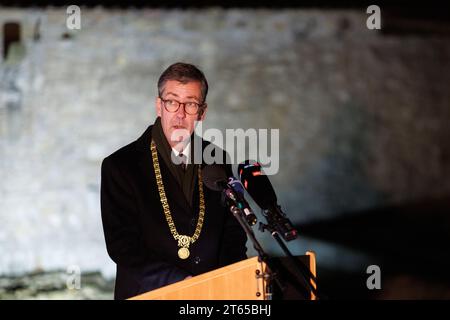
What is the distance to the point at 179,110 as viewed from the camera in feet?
11.2

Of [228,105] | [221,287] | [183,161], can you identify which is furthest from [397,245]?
[221,287]

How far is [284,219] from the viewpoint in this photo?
2605 mm

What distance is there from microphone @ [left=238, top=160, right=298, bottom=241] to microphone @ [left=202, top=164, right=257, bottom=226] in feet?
0.13

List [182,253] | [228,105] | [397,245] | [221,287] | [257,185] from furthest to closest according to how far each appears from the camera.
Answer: [397,245]
[228,105]
[182,253]
[257,185]
[221,287]

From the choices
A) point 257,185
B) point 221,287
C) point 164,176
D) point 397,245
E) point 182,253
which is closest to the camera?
point 221,287

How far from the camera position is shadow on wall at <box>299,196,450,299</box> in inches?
280

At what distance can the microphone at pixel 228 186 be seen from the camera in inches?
106

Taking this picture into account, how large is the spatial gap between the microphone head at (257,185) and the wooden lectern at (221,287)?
24cm

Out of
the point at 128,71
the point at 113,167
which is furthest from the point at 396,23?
the point at 113,167

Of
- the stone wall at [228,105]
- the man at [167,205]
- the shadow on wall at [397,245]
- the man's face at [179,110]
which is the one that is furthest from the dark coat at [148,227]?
the shadow on wall at [397,245]

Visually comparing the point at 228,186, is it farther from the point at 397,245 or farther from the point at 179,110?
the point at 397,245

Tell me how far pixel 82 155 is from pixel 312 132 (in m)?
2.45

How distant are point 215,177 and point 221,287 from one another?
51cm

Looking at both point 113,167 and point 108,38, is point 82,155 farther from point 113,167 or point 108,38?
point 113,167
